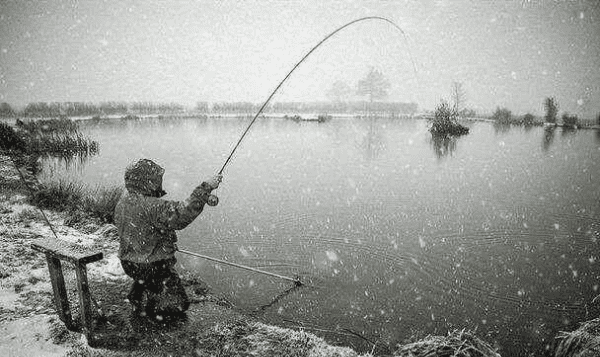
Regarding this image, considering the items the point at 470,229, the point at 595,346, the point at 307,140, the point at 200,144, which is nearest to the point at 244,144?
the point at 200,144

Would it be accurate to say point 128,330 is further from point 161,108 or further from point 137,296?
point 161,108

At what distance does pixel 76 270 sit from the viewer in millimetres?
3715

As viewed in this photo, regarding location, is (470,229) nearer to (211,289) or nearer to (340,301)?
(340,301)

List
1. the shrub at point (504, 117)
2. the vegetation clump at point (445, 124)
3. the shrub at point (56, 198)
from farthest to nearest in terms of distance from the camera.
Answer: the shrub at point (504, 117), the vegetation clump at point (445, 124), the shrub at point (56, 198)

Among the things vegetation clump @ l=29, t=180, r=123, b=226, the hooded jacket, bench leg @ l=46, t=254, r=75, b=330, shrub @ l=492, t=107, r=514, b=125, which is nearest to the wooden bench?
bench leg @ l=46, t=254, r=75, b=330

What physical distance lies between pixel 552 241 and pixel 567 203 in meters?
4.04

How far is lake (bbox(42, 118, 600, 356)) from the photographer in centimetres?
544

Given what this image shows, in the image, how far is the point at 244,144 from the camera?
2467 centimetres

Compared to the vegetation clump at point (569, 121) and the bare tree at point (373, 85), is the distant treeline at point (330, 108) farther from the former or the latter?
the vegetation clump at point (569, 121)

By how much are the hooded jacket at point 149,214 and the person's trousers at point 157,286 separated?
16 cm

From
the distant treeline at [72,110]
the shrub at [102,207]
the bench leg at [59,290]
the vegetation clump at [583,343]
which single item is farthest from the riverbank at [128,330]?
the distant treeline at [72,110]

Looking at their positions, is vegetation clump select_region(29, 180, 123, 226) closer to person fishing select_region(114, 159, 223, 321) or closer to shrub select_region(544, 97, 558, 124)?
person fishing select_region(114, 159, 223, 321)

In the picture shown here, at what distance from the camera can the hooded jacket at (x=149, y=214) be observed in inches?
151

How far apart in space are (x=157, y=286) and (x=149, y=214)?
1.09 m
